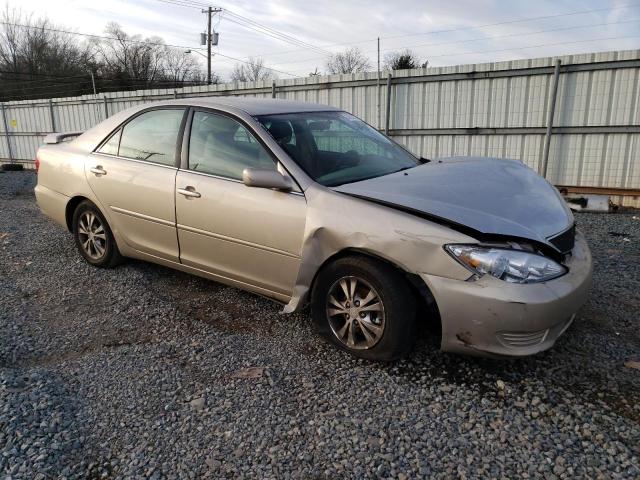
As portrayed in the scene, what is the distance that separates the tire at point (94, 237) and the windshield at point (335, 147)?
205 cm

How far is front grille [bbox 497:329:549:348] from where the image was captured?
2.66 meters

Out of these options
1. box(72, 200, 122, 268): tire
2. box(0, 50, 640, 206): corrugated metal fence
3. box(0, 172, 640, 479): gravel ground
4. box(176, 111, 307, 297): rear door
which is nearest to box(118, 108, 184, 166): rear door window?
box(176, 111, 307, 297): rear door

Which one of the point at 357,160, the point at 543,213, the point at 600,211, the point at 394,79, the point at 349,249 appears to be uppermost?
the point at 394,79

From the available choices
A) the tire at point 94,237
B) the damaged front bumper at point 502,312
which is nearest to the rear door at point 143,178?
the tire at point 94,237

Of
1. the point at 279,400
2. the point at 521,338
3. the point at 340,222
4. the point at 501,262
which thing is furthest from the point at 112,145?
the point at 521,338

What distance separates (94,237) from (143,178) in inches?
44.5

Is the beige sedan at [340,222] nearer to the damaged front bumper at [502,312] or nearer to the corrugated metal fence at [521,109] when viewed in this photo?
the damaged front bumper at [502,312]

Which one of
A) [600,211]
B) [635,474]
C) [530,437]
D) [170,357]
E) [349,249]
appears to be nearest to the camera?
[635,474]

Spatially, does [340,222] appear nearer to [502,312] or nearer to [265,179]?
[265,179]

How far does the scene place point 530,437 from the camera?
93.7 inches

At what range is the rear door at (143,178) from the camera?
398cm

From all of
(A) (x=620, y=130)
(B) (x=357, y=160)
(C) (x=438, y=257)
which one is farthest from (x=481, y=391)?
(A) (x=620, y=130)

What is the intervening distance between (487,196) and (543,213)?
0.36 meters

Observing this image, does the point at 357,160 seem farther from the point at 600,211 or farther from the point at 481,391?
the point at 600,211
